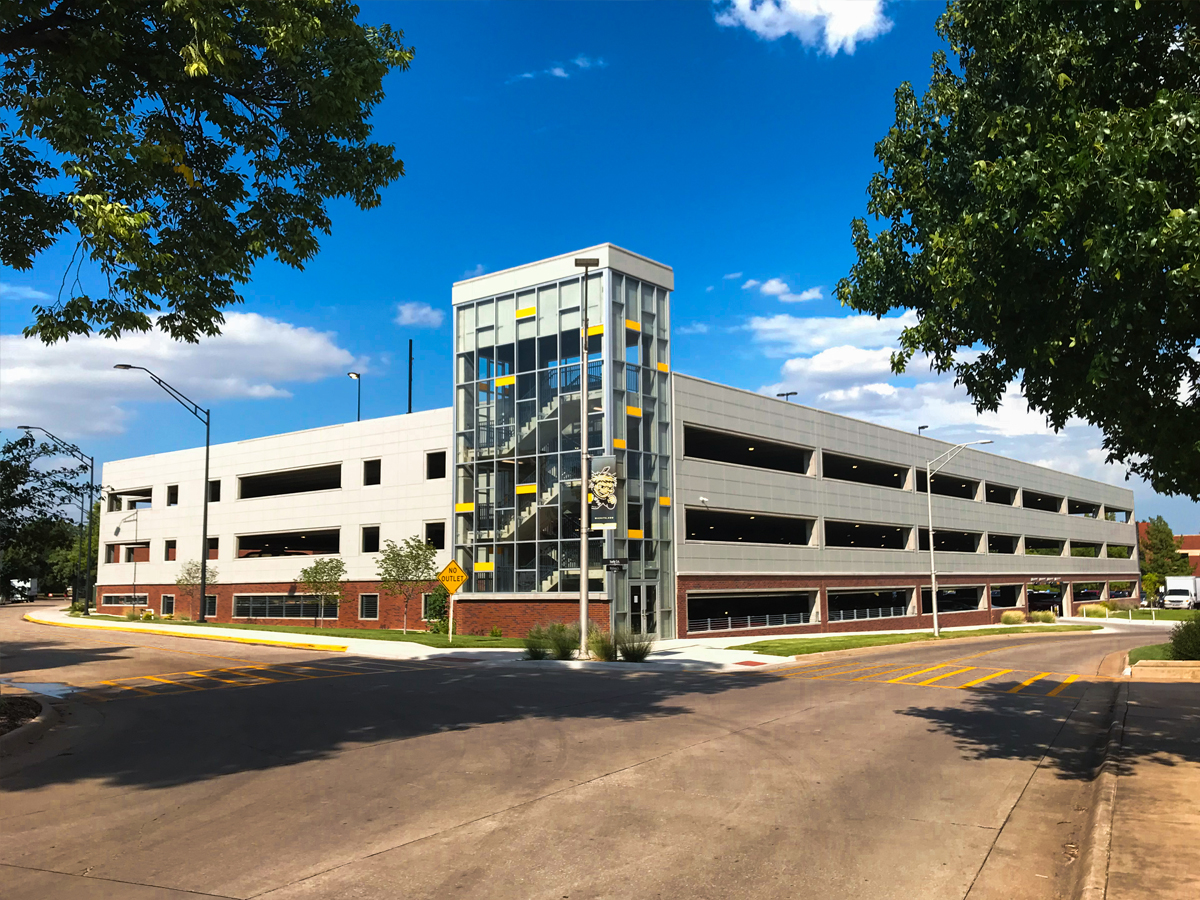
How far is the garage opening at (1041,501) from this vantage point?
259 feet

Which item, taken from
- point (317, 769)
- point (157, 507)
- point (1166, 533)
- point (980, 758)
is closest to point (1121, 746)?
point (980, 758)

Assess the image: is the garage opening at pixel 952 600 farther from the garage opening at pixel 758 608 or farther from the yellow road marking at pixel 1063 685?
the yellow road marking at pixel 1063 685

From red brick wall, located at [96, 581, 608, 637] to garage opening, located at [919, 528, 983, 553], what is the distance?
108 feet

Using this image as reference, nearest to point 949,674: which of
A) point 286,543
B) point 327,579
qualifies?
point 327,579

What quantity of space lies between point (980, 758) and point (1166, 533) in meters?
120

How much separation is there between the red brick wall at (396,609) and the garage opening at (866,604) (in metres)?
19.4

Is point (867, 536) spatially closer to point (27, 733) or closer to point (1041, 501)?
point (1041, 501)

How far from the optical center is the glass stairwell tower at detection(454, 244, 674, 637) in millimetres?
39062

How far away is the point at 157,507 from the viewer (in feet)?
206

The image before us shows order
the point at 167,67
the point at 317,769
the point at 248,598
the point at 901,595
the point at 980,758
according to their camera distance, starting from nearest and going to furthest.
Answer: the point at 317,769 → the point at 980,758 → the point at 167,67 → the point at 248,598 → the point at 901,595

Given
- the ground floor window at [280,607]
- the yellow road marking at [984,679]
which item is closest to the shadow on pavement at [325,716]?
the yellow road marking at [984,679]

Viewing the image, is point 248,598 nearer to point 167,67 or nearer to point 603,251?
point 603,251

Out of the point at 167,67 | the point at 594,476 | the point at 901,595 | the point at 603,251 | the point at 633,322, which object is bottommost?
the point at 901,595

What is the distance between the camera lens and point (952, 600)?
6812cm
